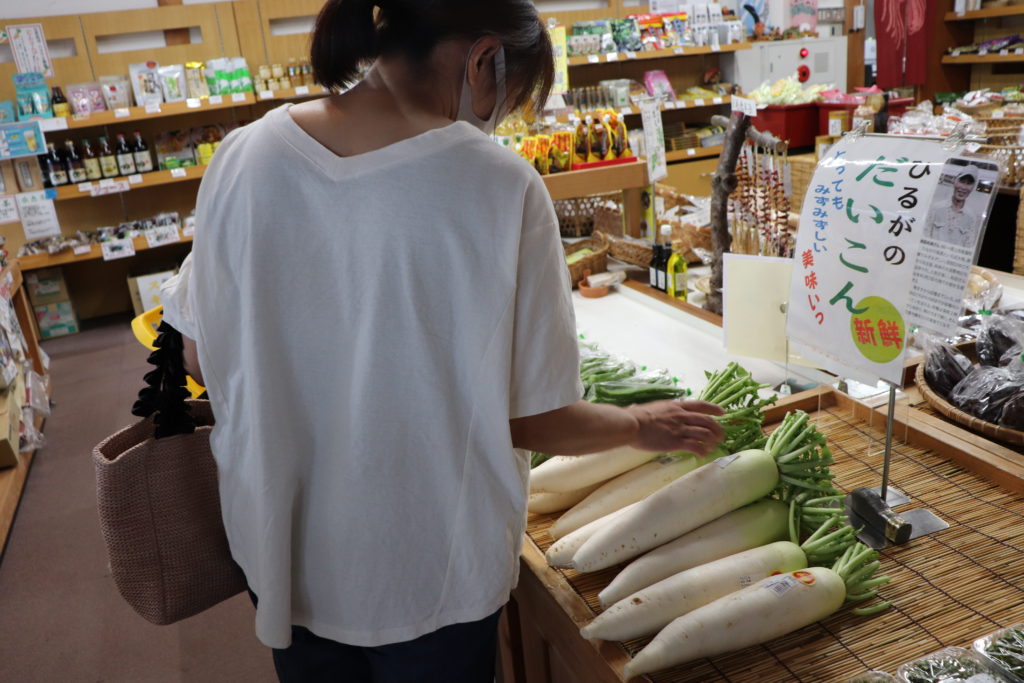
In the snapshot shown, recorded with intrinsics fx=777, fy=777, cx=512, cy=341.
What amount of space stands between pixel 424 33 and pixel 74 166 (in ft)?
19.0

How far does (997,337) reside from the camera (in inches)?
67.8

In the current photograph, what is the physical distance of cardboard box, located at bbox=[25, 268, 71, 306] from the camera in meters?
6.03

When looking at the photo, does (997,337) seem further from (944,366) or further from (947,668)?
(947,668)

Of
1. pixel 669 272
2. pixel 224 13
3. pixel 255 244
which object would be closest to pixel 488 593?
pixel 255 244

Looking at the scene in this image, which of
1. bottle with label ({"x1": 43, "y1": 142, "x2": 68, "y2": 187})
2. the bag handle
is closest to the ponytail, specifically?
the bag handle

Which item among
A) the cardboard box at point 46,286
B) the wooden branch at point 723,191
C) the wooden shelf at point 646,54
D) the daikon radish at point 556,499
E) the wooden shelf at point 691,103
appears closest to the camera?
the daikon radish at point 556,499

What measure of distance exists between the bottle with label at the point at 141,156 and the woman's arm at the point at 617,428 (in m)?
5.72

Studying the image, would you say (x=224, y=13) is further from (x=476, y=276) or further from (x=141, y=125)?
(x=476, y=276)

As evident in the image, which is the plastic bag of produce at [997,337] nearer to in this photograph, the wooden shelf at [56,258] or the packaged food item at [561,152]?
the packaged food item at [561,152]

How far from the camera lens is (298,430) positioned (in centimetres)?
100

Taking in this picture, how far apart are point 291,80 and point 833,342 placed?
18.4 feet

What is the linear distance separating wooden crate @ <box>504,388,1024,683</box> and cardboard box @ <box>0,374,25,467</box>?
285 centimetres

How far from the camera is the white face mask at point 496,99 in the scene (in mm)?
992

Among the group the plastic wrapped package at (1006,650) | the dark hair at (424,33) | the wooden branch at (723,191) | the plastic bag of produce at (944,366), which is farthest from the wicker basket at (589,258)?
the plastic wrapped package at (1006,650)
